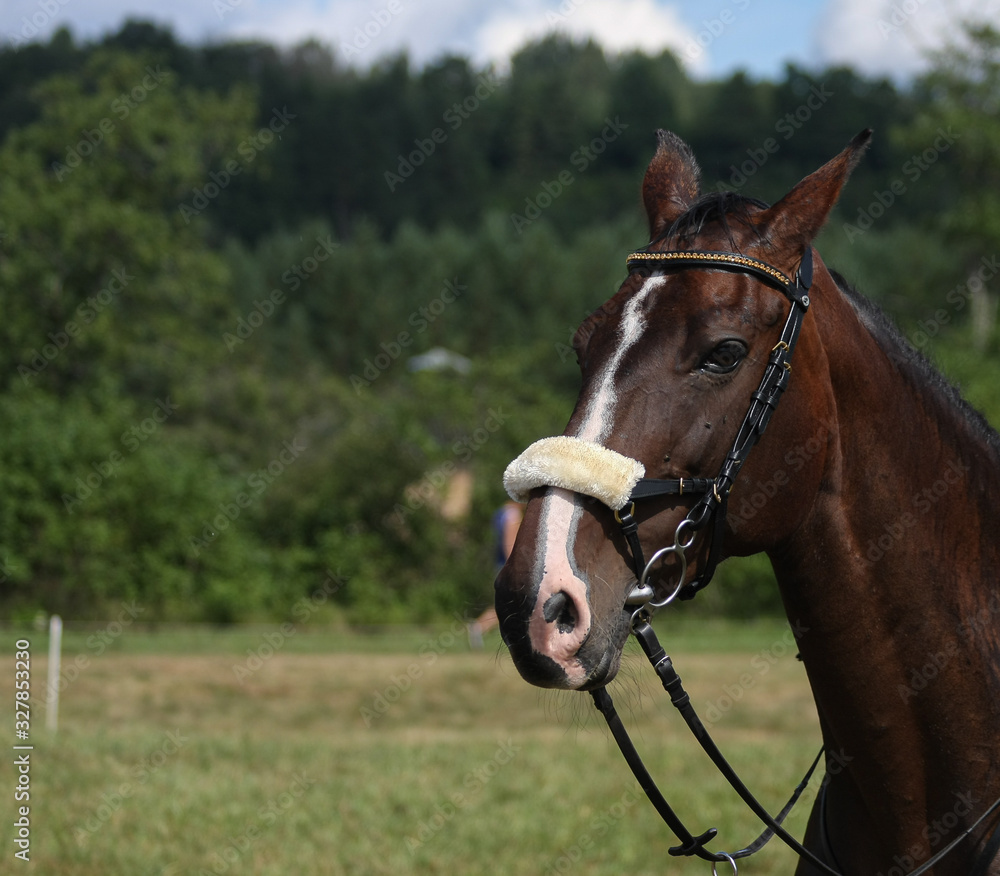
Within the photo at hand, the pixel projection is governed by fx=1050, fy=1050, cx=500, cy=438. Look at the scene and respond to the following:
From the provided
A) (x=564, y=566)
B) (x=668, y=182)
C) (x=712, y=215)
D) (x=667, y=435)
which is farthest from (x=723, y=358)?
(x=668, y=182)

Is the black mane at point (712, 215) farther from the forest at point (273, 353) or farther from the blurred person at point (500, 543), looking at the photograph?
the blurred person at point (500, 543)

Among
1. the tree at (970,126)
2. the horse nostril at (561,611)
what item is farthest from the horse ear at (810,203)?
the tree at (970,126)

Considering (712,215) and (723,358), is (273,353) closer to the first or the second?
(712,215)

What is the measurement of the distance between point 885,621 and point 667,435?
770 millimetres

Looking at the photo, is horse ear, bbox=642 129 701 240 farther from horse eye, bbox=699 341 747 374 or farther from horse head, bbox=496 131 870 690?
horse eye, bbox=699 341 747 374

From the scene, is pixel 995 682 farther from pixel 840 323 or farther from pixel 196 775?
pixel 196 775

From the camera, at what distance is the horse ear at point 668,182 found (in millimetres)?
2701

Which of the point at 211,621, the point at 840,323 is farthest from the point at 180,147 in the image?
the point at 840,323

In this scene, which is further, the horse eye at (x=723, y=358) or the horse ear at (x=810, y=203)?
the horse ear at (x=810, y=203)

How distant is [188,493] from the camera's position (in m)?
18.3

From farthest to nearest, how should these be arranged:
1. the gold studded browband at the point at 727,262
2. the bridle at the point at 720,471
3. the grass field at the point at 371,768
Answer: the grass field at the point at 371,768 → the gold studded browband at the point at 727,262 → the bridle at the point at 720,471

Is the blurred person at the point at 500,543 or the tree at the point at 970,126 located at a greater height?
the tree at the point at 970,126

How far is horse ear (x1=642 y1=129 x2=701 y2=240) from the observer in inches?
106

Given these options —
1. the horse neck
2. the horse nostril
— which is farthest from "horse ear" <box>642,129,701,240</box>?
the horse nostril
